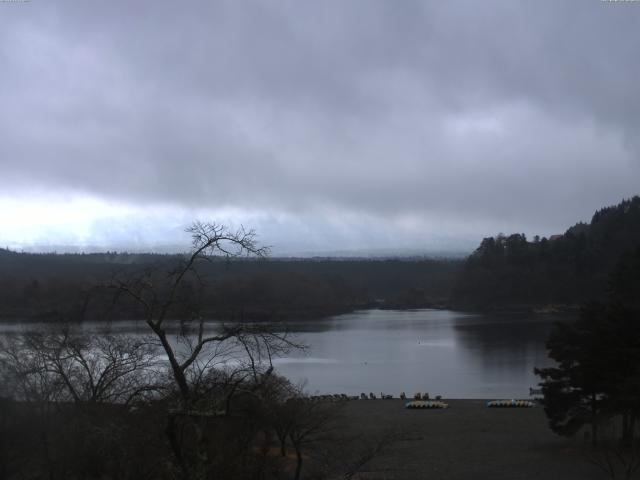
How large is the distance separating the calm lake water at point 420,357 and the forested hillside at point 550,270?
11.2 m

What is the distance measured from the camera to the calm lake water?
79.4 ft

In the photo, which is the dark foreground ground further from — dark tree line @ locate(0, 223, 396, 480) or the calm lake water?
dark tree line @ locate(0, 223, 396, 480)

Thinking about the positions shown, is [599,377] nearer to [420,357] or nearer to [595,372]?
[595,372]

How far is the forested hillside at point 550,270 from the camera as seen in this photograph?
6222 centimetres

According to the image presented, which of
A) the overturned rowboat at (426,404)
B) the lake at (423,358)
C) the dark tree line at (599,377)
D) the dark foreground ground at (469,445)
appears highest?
the dark tree line at (599,377)

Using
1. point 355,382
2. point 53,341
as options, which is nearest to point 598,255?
point 355,382

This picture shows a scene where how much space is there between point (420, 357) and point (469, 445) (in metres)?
19.2

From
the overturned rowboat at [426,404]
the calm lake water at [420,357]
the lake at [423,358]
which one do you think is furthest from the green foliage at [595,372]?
the lake at [423,358]

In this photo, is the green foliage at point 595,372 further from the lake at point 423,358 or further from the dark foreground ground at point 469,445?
the lake at point 423,358

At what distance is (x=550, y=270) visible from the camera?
64125 millimetres

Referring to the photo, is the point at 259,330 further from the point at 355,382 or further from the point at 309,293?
the point at 309,293

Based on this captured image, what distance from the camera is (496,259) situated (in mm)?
70062

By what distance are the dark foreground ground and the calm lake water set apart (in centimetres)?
270

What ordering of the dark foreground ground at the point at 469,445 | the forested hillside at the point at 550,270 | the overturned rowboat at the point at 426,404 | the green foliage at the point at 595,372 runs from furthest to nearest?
the forested hillside at the point at 550,270
the overturned rowboat at the point at 426,404
the green foliage at the point at 595,372
the dark foreground ground at the point at 469,445
